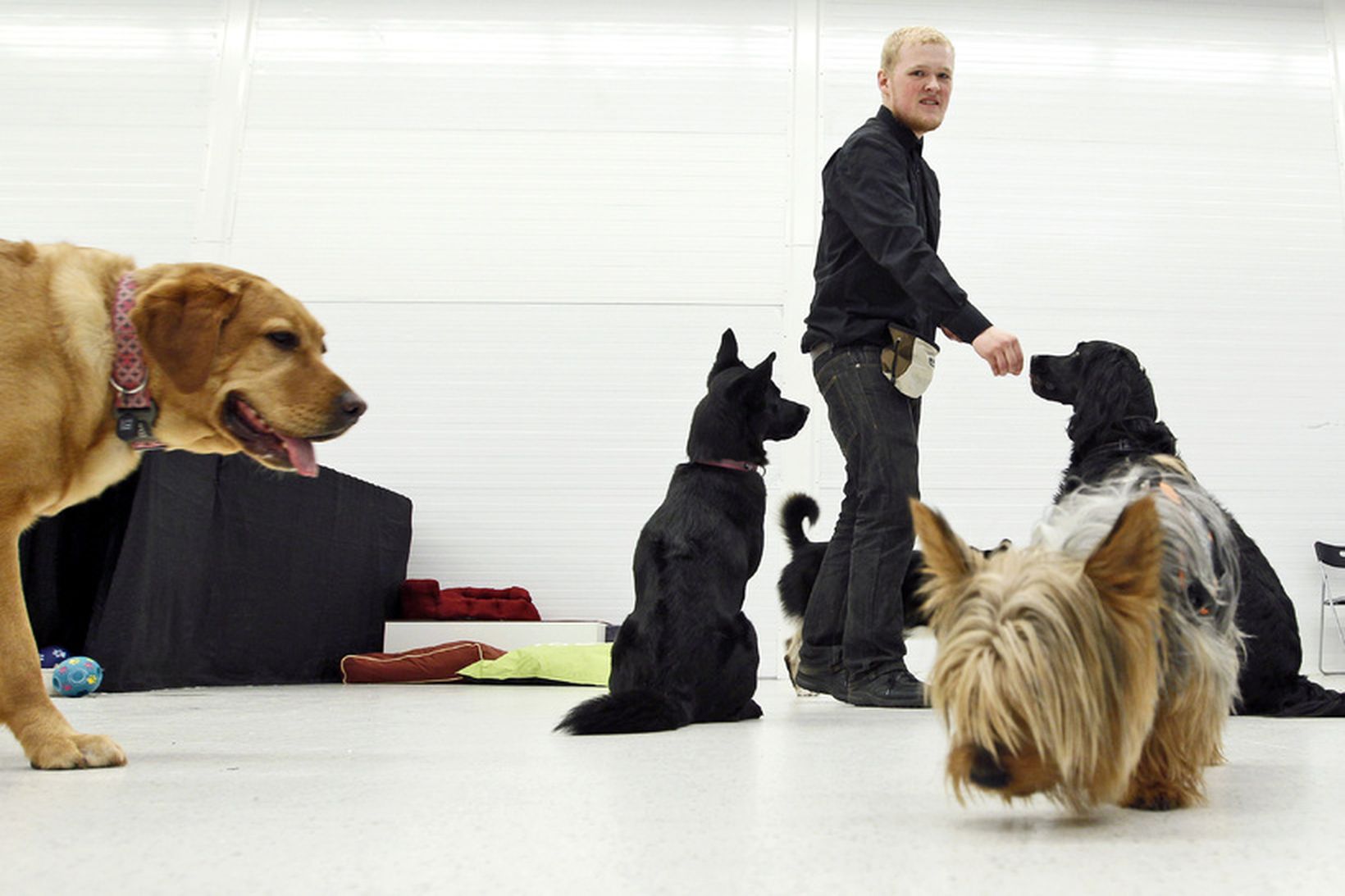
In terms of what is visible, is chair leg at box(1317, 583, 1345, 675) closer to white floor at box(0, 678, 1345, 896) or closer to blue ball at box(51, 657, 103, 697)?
white floor at box(0, 678, 1345, 896)

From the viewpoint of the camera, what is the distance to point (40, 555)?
386 centimetres

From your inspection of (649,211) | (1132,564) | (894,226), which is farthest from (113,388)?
(649,211)

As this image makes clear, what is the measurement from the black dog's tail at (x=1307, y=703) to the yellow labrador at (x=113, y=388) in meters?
2.83

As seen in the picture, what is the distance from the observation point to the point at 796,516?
411 centimetres

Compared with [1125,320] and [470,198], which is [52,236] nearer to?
[470,198]

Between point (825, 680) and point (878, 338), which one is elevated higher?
point (878, 338)

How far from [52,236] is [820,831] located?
7.46 metres

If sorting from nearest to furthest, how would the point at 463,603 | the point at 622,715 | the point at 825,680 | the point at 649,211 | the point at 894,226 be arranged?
the point at 622,715
the point at 894,226
the point at 825,680
the point at 463,603
the point at 649,211

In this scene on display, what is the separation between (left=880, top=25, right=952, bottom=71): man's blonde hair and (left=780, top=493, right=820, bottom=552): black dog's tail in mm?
1638

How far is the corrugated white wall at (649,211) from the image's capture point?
6.68m

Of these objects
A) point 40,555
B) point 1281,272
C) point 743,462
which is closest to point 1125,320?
point 1281,272

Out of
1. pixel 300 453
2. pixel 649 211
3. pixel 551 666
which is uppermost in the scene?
pixel 649 211

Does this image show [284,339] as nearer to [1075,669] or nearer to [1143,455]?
[1075,669]

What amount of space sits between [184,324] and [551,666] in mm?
3283
